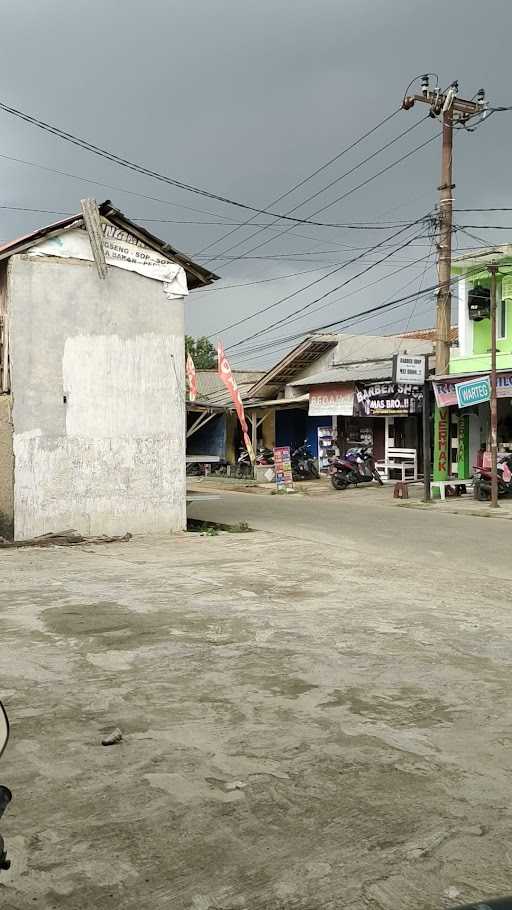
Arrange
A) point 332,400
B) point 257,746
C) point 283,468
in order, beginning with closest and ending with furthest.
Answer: point 257,746 → point 283,468 → point 332,400

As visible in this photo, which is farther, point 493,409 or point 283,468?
point 283,468

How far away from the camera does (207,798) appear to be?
12.5 ft

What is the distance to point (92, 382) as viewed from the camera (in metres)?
14.2

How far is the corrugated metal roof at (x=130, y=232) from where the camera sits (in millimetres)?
13391

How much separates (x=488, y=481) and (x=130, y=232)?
36.4 feet

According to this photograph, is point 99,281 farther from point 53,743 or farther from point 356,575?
point 53,743

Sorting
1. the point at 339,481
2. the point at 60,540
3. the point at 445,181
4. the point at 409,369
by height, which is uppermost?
the point at 445,181

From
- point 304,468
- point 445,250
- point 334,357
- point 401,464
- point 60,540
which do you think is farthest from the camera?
point 334,357

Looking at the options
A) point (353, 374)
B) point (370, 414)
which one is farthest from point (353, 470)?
point (353, 374)

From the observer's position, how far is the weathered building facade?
44.4ft

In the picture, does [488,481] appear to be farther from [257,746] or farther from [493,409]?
[257,746]

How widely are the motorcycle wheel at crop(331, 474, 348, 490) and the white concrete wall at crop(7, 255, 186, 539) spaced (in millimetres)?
10931

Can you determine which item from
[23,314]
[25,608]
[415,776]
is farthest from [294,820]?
[23,314]

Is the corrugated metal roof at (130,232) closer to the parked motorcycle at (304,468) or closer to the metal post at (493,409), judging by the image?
the metal post at (493,409)
